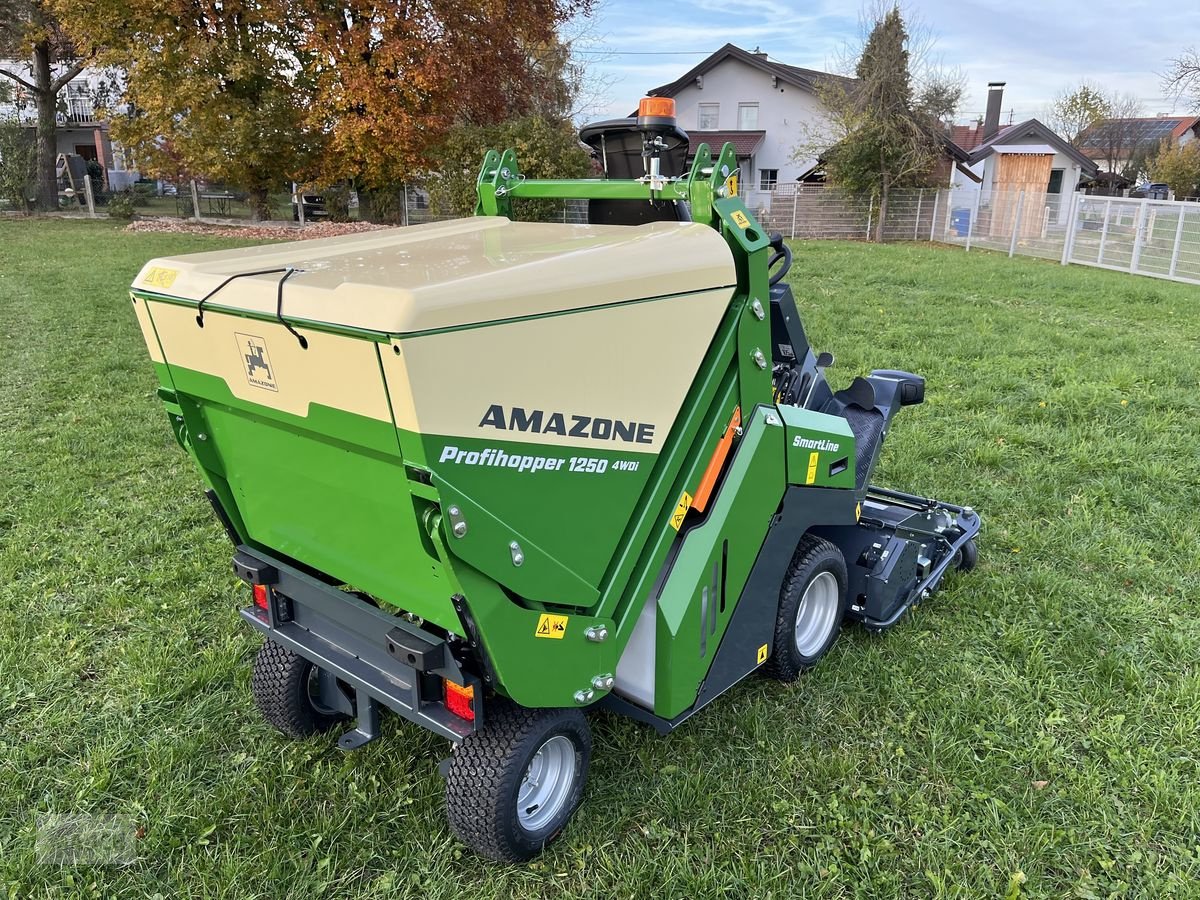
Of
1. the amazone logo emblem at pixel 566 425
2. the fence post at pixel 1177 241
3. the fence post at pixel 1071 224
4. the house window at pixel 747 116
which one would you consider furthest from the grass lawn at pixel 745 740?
the house window at pixel 747 116

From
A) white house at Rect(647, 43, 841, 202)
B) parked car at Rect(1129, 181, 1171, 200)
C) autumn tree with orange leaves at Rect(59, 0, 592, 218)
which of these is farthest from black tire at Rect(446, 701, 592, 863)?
parked car at Rect(1129, 181, 1171, 200)

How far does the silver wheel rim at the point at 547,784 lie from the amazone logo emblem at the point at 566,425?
0.93m

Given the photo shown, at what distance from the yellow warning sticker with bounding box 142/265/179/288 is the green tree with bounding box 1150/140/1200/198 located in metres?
45.9

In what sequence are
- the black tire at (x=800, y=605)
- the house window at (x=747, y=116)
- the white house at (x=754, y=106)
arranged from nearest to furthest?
1. the black tire at (x=800, y=605)
2. the white house at (x=754, y=106)
3. the house window at (x=747, y=116)

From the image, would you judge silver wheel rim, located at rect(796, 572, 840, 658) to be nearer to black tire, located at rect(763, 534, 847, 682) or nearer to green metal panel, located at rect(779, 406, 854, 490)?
black tire, located at rect(763, 534, 847, 682)

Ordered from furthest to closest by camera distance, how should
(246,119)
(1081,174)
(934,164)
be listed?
(1081,174), (934,164), (246,119)

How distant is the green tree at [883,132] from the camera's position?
22828 millimetres

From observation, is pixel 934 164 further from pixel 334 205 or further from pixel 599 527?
pixel 599 527

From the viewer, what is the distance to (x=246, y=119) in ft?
64.3

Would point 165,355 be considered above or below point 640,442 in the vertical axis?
above

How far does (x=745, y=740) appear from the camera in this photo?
3105 mm

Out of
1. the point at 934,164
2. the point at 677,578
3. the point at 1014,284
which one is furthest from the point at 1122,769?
the point at 934,164

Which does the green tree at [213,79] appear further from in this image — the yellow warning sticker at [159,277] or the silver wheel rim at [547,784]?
the silver wheel rim at [547,784]

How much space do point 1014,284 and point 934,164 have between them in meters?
12.1
